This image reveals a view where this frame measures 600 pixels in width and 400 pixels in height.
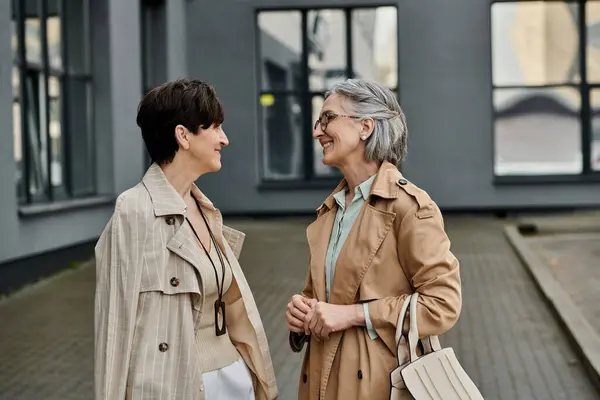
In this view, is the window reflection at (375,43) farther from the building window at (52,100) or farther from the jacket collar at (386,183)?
the jacket collar at (386,183)

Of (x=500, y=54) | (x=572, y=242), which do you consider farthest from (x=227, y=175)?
(x=572, y=242)

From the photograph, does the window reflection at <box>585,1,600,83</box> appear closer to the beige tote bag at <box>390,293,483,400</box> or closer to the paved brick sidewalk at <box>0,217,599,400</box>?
the paved brick sidewalk at <box>0,217,599,400</box>

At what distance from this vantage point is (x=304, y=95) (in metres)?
20.1

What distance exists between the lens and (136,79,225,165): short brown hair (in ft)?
10.1

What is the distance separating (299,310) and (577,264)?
30.3 ft

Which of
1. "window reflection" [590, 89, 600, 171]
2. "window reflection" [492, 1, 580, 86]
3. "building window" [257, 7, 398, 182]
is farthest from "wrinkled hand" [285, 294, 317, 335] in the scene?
"window reflection" [590, 89, 600, 171]

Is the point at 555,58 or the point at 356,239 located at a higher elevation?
the point at 555,58

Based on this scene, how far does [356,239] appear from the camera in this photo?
2.93 metres

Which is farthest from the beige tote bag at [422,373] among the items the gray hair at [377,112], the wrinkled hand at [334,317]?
the gray hair at [377,112]

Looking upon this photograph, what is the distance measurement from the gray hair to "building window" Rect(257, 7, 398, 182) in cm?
1696

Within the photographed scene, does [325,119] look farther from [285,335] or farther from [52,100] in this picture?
[52,100]

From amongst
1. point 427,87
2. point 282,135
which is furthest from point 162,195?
point 282,135

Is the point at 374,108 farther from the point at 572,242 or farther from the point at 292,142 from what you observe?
the point at 292,142

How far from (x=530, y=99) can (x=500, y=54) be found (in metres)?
1.06
